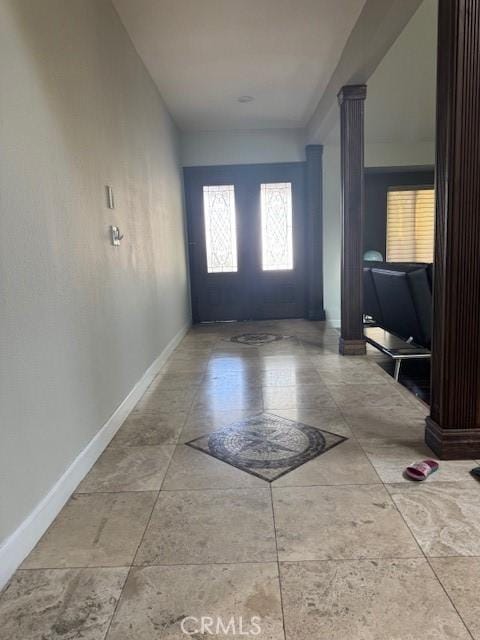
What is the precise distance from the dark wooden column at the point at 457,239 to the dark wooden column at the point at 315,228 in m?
3.73

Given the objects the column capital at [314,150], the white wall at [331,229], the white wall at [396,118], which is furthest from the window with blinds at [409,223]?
the column capital at [314,150]

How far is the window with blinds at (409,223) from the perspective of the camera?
267 inches

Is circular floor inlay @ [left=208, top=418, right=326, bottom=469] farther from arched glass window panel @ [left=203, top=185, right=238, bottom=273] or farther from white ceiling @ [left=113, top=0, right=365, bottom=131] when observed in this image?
arched glass window panel @ [left=203, top=185, right=238, bottom=273]

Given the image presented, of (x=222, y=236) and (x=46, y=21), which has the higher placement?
(x=46, y=21)

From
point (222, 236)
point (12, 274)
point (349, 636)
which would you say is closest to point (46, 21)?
point (12, 274)

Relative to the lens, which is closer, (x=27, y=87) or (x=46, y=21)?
(x=27, y=87)

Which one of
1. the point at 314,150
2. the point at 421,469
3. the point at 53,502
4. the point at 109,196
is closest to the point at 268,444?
the point at 421,469

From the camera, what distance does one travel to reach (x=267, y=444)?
2049 mm

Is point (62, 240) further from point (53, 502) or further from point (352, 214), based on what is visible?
point (352, 214)

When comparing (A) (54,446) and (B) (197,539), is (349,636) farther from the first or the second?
(A) (54,446)

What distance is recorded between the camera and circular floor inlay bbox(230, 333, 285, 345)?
4.51m

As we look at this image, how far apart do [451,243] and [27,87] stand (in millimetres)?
1755

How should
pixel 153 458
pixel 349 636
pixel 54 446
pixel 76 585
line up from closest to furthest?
1. pixel 349 636
2. pixel 76 585
3. pixel 54 446
4. pixel 153 458

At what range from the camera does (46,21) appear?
165 centimetres
